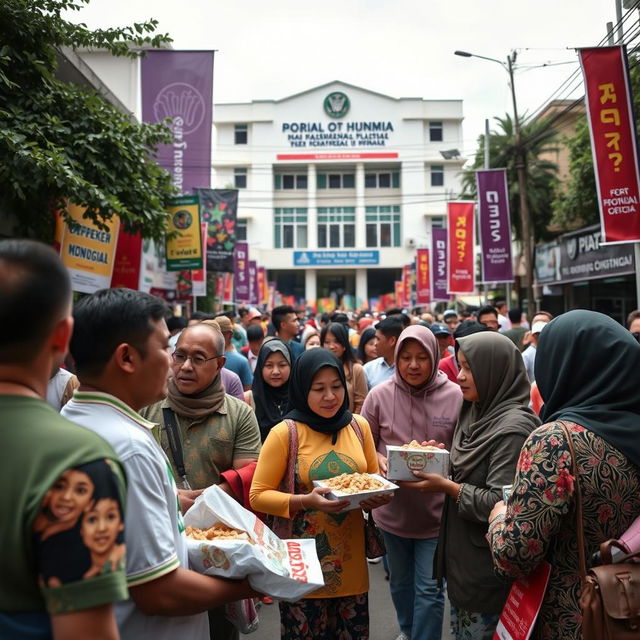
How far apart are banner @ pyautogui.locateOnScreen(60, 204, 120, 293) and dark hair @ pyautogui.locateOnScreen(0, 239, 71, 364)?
7.03 m

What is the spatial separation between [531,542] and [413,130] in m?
55.1

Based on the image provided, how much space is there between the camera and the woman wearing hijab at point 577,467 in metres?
1.98

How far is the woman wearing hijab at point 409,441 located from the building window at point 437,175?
51.7 metres

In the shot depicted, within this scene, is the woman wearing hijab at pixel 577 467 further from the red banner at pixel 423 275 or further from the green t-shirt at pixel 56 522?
the red banner at pixel 423 275

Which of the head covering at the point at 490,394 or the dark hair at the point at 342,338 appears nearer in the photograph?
the head covering at the point at 490,394

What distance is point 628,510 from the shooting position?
6.59 ft

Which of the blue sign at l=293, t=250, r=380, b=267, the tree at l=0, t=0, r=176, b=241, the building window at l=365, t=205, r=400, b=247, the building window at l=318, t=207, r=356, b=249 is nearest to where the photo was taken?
the tree at l=0, t=0, r=176, b=241

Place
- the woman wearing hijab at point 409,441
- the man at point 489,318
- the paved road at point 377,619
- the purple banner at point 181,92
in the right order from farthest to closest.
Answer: the purple banner at point 181,92
the man at point 489,318
the paved road at point 377,619
the woman wearing hijab at point 409,441

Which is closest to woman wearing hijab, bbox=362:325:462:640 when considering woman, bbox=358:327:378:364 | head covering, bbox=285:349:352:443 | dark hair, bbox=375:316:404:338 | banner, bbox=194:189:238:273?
head covering, bbox=285:349:352:443

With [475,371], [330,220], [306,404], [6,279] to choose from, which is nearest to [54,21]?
[306,404]

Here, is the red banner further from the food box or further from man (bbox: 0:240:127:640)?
man (bbox: 0:240:127:640)

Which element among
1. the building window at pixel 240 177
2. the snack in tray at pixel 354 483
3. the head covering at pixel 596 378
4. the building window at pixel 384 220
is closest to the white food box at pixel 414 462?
the snack in tray at pixel 354 483

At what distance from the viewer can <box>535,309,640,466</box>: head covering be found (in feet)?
6.57

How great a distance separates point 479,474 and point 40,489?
7.51ft
